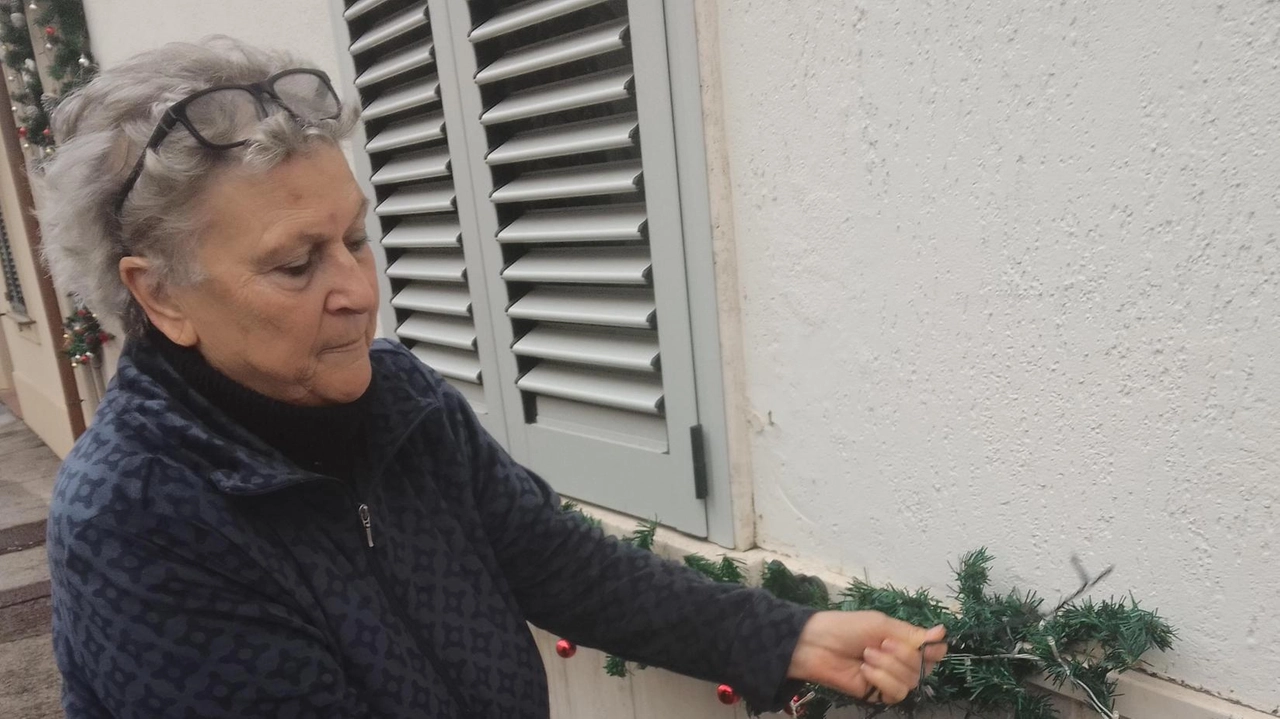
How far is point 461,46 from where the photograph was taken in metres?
2.04

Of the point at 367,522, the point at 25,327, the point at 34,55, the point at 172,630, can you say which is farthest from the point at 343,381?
the point at 25,327

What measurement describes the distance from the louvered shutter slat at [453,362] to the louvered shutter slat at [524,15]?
84 cm

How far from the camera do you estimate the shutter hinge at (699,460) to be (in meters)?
1.75

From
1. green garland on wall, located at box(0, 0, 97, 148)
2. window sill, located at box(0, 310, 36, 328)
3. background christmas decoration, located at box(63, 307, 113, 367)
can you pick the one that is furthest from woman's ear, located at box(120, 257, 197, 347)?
window sill, located at box(0, 310, 36, 328)

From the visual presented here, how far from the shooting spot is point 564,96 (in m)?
1.80

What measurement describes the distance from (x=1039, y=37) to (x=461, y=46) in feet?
4.31

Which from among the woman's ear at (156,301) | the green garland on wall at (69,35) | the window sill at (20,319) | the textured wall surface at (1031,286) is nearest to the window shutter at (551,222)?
the textured wall surface at (1031,286)

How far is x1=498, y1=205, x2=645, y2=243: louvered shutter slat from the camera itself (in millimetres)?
1746

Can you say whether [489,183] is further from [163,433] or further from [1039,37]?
[1039,37]

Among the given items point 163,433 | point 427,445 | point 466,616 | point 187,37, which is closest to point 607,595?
point 466,616

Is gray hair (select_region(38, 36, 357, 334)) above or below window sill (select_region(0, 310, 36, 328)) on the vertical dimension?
above

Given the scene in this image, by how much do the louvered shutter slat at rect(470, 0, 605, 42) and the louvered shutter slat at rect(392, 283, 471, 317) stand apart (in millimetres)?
672

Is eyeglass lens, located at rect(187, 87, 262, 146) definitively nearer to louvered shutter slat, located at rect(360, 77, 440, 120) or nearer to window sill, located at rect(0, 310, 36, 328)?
louvered shutter slat, located at rect(360, 77, 440, 120)

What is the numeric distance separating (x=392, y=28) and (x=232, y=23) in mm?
1107
